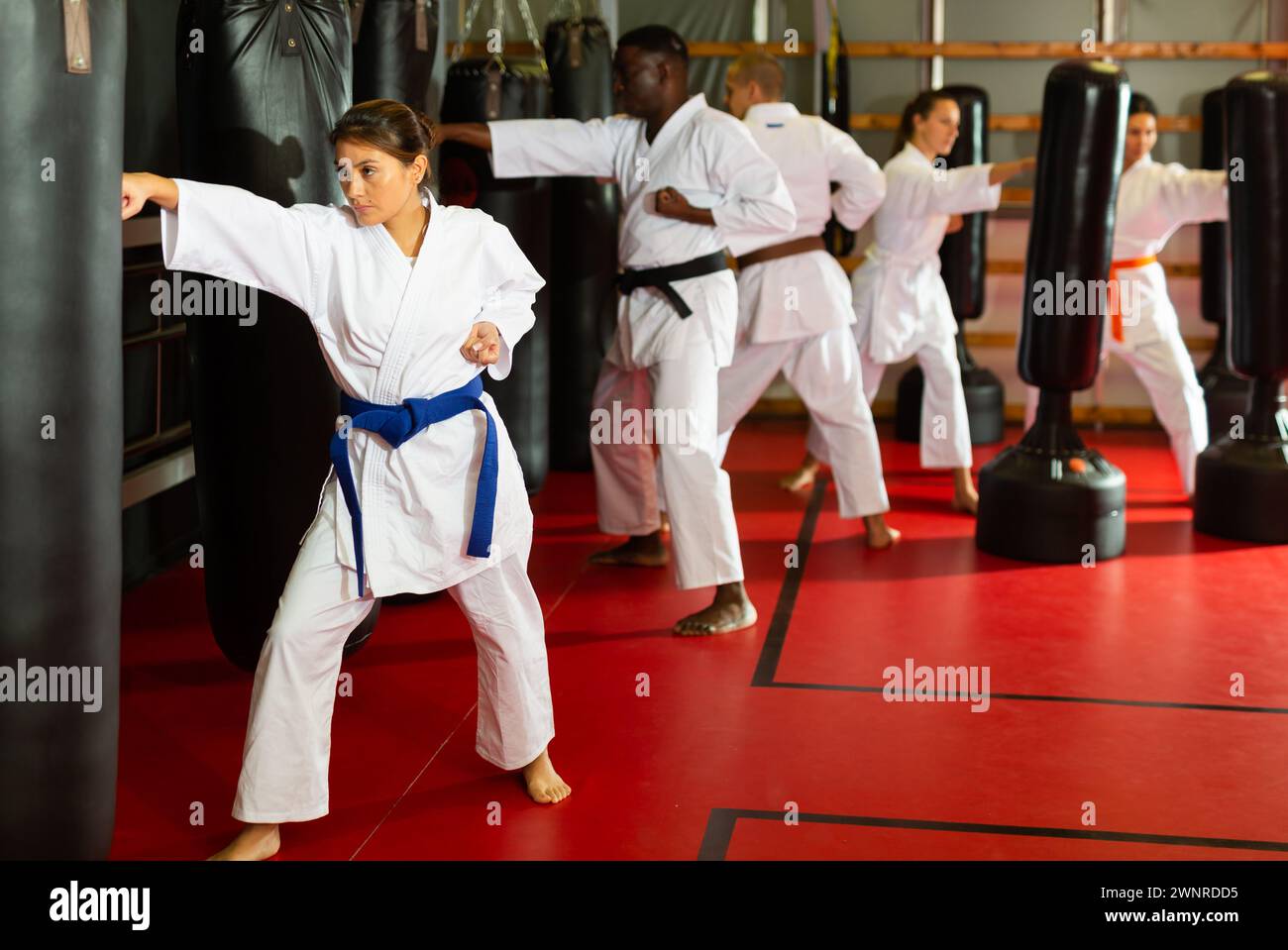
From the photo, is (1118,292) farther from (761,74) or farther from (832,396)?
(761,74)

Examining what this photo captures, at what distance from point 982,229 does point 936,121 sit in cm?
186

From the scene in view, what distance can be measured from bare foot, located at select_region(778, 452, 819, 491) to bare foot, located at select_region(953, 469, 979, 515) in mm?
704

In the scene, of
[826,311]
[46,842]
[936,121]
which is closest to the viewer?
[46,842]

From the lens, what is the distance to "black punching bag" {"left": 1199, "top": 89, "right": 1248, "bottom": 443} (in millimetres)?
7277

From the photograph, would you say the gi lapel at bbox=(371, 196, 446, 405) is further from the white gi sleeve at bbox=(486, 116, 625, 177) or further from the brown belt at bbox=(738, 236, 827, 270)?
the brown belt at bbox=(738, 236, 827, 270)

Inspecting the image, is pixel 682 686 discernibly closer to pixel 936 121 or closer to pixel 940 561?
pixel 940 561

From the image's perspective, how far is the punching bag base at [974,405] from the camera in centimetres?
751

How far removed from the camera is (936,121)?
18.9ft

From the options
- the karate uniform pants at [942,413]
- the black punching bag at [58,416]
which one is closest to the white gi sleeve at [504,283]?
the black punching bag at [58,416]

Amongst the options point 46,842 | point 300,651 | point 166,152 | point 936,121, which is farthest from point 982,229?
point 46,842

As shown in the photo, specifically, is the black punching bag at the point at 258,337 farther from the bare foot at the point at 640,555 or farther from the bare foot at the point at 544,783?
the bare foot at the point at 640,555

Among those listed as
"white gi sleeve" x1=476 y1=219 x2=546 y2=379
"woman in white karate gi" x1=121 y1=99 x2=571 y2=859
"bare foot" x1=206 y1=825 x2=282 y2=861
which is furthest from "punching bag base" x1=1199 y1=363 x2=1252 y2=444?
"bare foot" x1=206 y1=825 x2=282 y2=861

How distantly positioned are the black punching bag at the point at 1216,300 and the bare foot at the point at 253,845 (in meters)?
5.62

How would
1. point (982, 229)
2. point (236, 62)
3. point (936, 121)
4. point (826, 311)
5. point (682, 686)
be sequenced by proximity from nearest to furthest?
1. point (236, 62)
2. point (682, 686)
3. point (826, 311)
4. point (936, 121)
5. point (982, 229)
